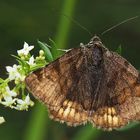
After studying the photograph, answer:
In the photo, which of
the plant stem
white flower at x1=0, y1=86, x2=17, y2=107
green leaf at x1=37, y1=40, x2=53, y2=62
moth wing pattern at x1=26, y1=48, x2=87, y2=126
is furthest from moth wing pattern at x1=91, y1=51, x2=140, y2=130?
the plant stem

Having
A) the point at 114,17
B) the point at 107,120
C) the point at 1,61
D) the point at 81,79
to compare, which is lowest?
the point at 107,120

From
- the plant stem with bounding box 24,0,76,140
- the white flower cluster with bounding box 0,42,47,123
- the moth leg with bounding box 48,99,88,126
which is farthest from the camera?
the plant stem with bounding box 24,0,76,140

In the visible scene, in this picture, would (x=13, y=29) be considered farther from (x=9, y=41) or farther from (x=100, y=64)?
(x=100, y=64)

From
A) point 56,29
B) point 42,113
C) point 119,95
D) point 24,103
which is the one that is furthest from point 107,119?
point 56,29

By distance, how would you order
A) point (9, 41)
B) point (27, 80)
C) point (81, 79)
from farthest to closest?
point (9, 41) < point (81, 79) < point (27, 80)

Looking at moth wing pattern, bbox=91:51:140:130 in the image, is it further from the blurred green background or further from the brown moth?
the blurred green background

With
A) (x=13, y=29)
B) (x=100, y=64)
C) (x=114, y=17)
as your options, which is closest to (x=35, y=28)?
(x=13, y=29)
